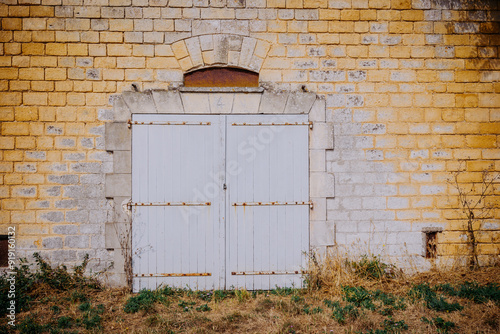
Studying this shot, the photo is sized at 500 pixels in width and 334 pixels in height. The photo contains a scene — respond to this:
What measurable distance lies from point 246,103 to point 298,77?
0.86 m

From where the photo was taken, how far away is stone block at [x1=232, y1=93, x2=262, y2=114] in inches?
192

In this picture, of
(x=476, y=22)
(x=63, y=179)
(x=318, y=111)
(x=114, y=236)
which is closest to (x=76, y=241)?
(x=114, y=236)

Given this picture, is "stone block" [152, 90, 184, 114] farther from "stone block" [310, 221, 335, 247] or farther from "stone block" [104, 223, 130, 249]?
"stone block" [310, 221, 335, 247]

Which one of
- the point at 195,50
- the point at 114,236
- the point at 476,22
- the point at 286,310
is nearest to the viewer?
the point at 286,310

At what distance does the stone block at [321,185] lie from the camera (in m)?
4.92

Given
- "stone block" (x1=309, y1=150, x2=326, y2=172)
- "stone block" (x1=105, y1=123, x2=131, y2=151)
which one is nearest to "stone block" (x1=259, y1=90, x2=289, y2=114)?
"stone block" (x1=309, y1=150, x2=326, y2=172)

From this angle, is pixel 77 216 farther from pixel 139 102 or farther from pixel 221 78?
pixel 221 78

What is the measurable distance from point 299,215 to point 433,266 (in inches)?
84.4

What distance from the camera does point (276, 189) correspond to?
192 inches

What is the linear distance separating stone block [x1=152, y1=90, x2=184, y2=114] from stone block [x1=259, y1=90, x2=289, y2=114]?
1175mm

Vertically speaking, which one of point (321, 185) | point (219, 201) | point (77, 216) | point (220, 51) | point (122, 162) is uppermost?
point (220, 51)

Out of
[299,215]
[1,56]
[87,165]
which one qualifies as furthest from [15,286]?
[299,215]

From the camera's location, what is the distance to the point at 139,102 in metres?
4.81

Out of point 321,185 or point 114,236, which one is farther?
point 321,185
